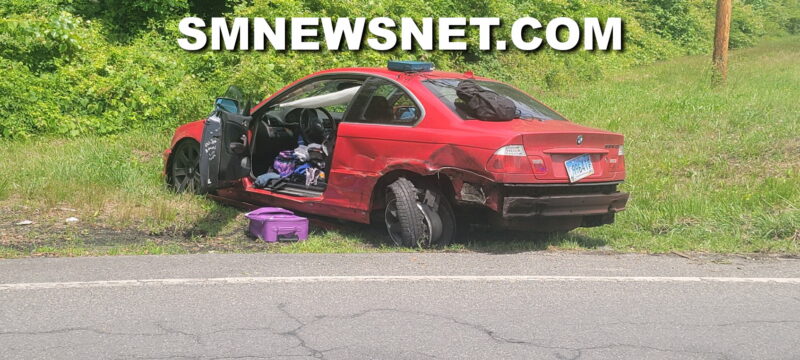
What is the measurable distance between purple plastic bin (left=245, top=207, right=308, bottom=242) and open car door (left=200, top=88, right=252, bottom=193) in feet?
1.68

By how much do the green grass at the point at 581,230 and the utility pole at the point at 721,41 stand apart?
3834 millimetres

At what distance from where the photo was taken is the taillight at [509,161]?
695 cm

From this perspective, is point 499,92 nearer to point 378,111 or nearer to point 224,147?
point 378,111

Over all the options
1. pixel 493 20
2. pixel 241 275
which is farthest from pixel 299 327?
pixel 493 20

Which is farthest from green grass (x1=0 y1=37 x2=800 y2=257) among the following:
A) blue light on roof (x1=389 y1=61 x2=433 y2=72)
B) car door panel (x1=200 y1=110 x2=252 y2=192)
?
blue light on roof (x1=389 y1=61 x2=433 y2=72)

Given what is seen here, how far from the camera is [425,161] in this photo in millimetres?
7406

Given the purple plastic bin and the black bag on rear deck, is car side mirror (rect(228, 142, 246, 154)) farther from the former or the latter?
the black bag on rear deck

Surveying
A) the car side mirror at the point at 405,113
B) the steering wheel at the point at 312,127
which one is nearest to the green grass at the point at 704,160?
the car side mirror at the point at 405,113

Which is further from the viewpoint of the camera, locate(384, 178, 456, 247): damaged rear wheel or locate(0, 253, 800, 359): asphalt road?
locate(384, 178, 456, 247): damaged rear wheel

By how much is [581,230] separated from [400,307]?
11.5ft

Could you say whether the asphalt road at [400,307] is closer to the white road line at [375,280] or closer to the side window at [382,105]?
the white road line at [375,280]

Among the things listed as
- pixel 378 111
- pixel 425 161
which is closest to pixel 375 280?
pixel 425 161

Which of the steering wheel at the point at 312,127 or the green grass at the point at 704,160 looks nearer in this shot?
the green grass at the point at 704,160

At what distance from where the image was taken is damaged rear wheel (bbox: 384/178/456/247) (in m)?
7.41
